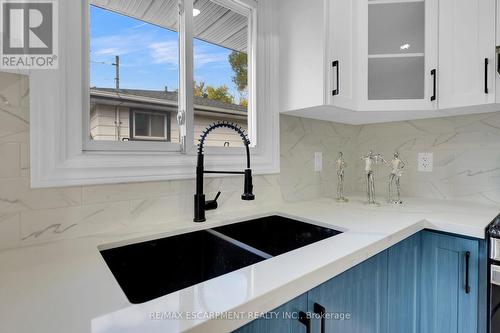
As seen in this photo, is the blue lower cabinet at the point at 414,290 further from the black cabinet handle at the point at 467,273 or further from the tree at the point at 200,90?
the tree at the point at 200,90

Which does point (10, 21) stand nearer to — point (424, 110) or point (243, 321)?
point (243, 321)

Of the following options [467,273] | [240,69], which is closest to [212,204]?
[240,69]

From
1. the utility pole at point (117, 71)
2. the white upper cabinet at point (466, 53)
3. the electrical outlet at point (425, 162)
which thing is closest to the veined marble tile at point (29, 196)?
the utility pole at point (117, 71)

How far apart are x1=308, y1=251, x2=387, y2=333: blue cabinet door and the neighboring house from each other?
837 millimetres

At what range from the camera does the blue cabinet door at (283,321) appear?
1.68 feet

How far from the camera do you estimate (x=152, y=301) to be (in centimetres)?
46

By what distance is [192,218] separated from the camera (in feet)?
3.62

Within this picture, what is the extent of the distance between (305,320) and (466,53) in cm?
146

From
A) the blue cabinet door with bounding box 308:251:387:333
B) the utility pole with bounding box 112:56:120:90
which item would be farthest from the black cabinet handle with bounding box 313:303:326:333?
the utility pole with bounding box 112:56:120:90

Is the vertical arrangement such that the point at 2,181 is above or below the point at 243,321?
above

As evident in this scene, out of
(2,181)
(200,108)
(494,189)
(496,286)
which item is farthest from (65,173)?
(494,189)

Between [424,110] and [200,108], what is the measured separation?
3.97 ft

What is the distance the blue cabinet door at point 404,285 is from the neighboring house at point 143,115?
35.5 inches

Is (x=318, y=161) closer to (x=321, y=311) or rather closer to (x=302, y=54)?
(x=302, y=54)
